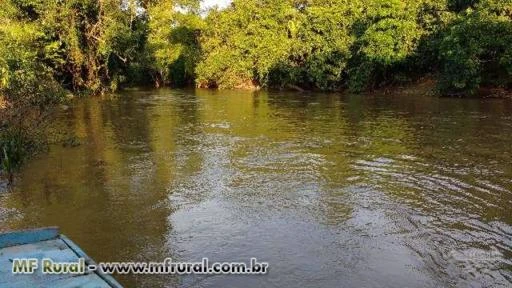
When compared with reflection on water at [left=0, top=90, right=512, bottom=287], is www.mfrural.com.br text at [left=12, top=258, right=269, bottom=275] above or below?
below

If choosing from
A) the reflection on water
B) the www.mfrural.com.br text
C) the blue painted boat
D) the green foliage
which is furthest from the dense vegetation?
the blue painted boat

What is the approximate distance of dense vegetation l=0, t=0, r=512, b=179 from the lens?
25.7m

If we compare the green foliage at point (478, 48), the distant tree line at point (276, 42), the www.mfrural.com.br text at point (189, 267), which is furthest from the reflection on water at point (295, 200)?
the green foliage at point (478, 48)

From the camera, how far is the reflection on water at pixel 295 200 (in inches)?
265

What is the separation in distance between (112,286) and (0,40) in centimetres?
1773

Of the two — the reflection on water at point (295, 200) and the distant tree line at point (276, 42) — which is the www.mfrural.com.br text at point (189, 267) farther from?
the distant tree line at point (276, 42)

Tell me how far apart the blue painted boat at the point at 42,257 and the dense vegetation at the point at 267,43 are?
432 inches

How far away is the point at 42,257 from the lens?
4.41 meters

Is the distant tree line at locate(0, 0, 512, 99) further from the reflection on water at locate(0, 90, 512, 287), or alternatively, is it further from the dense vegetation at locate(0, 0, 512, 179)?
the reflection on water at locate(0, 90, 512, 287)

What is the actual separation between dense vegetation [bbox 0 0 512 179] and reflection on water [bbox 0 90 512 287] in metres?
4.92

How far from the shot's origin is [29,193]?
9930 millimetres

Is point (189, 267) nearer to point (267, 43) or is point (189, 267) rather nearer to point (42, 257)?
point (42, 257)

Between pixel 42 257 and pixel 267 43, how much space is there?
34.6m

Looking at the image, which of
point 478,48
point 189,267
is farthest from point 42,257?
point 478,48
